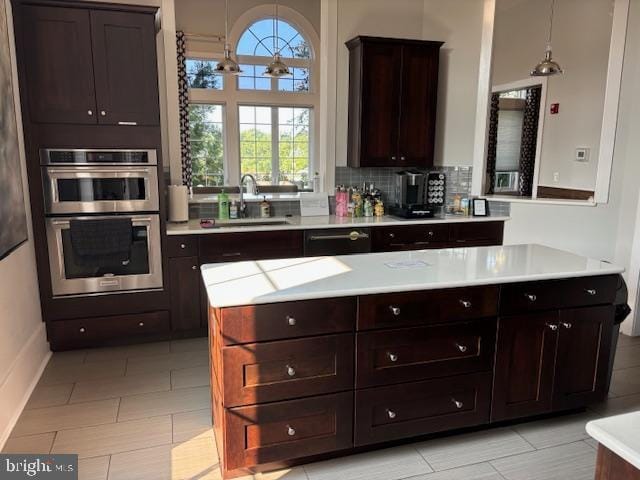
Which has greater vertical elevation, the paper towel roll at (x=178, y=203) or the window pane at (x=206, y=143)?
the window pane at (x=206, y=143)

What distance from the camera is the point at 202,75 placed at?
21.9 feet

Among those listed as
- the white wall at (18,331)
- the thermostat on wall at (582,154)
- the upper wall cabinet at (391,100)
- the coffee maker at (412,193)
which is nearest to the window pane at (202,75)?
the upper wall cabinet at (391,100)

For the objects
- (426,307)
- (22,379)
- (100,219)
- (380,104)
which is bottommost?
(22,379)

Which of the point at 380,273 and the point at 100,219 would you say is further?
the point at 100,219

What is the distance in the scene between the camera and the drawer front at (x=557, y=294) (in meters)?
2.36

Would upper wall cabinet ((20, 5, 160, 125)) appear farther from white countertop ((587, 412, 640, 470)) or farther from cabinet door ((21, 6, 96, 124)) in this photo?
white countertop ((587, 412, 640, 470))

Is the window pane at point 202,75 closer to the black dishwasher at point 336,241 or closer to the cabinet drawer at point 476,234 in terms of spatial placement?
the black dishwasher at point 336,241

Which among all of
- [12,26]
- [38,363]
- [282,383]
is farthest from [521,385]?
[12,26]

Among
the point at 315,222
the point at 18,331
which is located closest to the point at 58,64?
the point at 18,331

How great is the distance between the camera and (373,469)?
2221 millimetres

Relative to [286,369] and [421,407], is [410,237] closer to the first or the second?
[421,407]

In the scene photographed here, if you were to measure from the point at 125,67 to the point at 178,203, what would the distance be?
107 cm

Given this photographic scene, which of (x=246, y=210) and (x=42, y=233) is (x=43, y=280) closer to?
(x=42, y=233)

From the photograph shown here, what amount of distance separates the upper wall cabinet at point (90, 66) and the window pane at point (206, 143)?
3.48 metres
